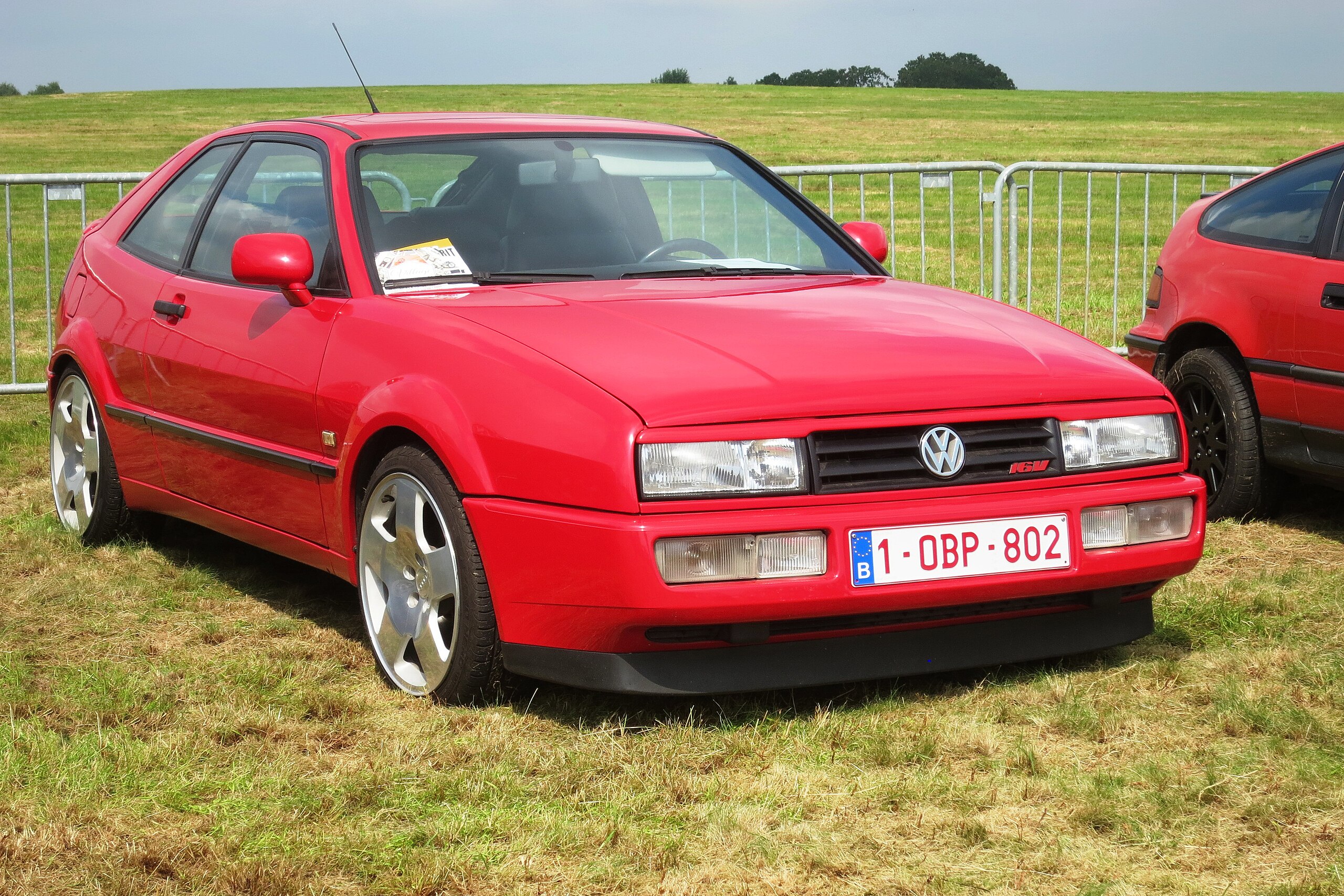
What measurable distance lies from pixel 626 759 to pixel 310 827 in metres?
0.73

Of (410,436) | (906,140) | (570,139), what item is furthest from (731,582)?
(906,140)

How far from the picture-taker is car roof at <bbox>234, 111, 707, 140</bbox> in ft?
16.0

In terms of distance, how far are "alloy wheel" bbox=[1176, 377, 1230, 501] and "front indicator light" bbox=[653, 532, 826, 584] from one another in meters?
3.21

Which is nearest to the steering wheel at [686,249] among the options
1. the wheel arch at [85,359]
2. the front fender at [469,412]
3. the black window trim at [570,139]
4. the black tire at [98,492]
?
the black window trim at [570,139]

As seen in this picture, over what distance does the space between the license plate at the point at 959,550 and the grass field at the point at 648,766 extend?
1.29ft

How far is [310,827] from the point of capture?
10.7 feet

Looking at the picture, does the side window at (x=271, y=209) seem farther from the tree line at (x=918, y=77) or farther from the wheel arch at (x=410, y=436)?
the tree line at (x=918, y=77)

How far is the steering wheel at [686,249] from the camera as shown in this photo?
479 centimetres

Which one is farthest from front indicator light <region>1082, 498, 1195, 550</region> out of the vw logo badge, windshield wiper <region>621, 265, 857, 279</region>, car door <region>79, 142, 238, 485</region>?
car door <region>79, 142, 238, 485</region>

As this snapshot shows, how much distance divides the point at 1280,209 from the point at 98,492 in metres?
4.56

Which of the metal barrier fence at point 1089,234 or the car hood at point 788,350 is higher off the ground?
the car hood at point 788,350

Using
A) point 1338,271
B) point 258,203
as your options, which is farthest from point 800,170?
point 258,203

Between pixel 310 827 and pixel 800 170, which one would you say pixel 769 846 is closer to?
pixel 310 827

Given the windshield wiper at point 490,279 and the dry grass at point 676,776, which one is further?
the windshield wiper at point 490,279
